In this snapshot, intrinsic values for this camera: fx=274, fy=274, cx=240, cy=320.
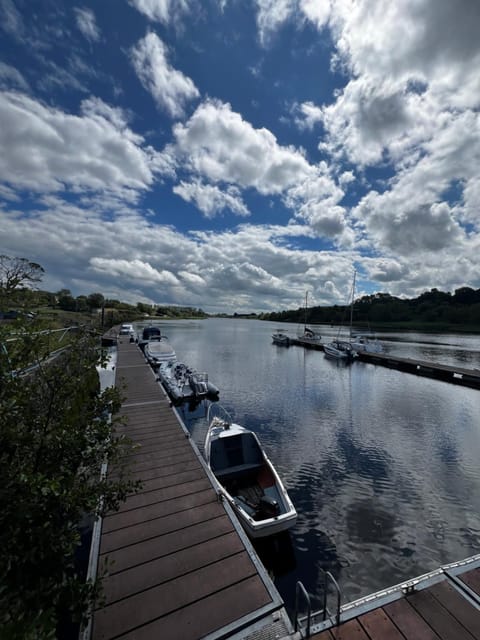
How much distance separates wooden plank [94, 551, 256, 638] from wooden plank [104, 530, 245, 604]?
10 centimetres

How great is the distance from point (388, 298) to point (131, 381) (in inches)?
6353

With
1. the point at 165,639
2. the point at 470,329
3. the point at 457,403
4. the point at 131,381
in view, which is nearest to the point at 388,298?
the point at 470,329

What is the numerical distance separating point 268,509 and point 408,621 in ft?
12.1

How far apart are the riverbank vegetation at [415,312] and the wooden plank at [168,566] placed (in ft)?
364

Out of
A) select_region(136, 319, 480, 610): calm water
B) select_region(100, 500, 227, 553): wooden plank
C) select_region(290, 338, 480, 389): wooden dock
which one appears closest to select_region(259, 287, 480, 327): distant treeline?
select_region(290, 338, 480, 389): wooden dock

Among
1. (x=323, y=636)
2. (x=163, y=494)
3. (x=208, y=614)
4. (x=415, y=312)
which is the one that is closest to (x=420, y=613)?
(x=323, y=636)

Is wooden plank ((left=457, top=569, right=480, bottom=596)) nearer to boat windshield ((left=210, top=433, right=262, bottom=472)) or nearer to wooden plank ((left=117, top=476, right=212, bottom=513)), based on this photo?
wooden plank ((left=117, top=476, right=212, bottom=513))

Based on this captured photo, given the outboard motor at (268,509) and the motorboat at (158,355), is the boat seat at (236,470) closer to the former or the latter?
the outboard motor at (268,509)

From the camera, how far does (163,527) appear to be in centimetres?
592

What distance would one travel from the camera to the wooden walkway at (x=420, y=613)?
3947mm

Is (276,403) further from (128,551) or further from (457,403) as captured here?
(128,551)

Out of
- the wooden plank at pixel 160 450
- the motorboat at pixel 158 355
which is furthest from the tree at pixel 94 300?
the wooden plank at pixel 160 450

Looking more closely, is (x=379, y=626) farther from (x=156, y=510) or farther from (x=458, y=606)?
(x=156, y=510)

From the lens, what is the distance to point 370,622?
408cm
